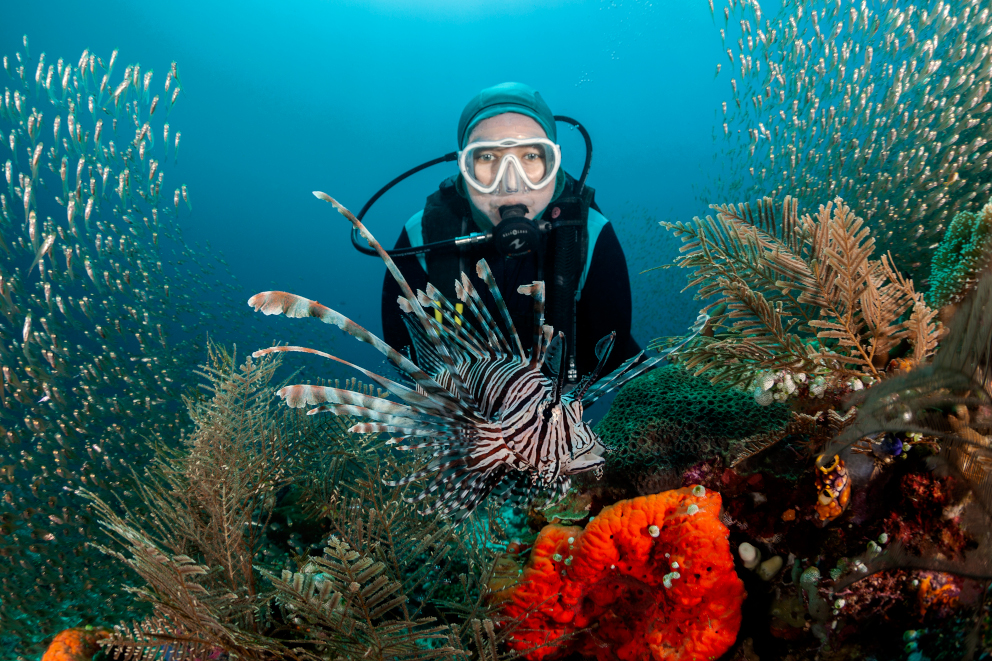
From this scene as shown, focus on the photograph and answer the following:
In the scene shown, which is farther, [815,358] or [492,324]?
[492,324]

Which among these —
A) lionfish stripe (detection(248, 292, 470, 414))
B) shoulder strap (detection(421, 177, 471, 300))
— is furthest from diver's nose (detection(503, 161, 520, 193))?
lionfish stripe (detection(248, 292, 470, 414))

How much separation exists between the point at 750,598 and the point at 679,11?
4752 cm

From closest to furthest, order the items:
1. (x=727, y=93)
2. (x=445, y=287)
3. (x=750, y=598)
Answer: (x=750, y=598) → (x=445, y=287) → (x=727, y=93)

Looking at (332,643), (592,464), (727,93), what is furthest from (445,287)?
(727,93)

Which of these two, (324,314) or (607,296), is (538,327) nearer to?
(324,314)

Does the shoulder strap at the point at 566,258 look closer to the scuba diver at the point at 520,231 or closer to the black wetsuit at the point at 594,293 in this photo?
the scuba diver at the point at 520,231

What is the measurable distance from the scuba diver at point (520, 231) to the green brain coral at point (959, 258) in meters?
1.92

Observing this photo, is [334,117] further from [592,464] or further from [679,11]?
[592,464]

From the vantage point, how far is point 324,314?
1.33 m

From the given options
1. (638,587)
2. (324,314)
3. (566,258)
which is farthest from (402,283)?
(566,258)

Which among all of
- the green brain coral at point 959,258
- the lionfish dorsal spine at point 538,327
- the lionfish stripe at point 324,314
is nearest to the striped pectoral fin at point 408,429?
the lionfish stripe at point 324,314

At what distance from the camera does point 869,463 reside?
173 cm

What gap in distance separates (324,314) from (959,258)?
286 cm

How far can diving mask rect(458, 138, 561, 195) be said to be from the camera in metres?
3.37
